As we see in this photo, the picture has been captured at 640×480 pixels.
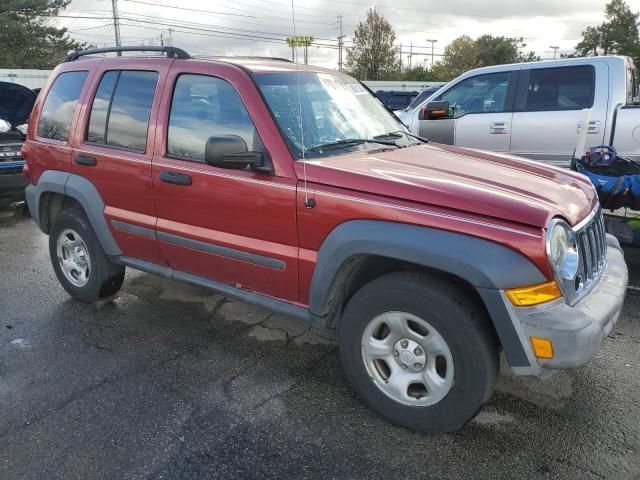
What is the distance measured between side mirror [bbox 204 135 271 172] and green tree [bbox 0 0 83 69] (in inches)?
1674

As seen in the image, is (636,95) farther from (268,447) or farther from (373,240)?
(268,447)

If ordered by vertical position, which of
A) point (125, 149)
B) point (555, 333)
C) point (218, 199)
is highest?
point (125, 149)

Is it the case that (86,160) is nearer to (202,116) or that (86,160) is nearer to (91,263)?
(91,263)

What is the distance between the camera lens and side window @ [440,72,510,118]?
280 inches

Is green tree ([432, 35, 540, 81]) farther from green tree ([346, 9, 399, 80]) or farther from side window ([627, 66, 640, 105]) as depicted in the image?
side window ([627, 66, 640, 105])

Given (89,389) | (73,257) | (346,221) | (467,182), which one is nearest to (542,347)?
(467,182)

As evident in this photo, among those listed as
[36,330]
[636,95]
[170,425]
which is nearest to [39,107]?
[36,330]

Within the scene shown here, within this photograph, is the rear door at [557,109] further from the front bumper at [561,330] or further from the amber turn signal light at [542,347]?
the amber turn signal light at [542,347]

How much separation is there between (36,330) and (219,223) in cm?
190

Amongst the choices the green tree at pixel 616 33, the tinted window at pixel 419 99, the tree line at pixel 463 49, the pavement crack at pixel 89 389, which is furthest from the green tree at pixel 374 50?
the pavement crack at pixel 89 389

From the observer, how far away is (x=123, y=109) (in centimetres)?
400

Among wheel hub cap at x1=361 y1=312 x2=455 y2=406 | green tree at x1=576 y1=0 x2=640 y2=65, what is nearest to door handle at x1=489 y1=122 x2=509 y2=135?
wheel hub cap at x1=361 y1=312 x2=455 y2=406

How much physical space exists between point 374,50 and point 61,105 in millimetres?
53490

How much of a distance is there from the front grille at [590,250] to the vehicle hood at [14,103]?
857cm
